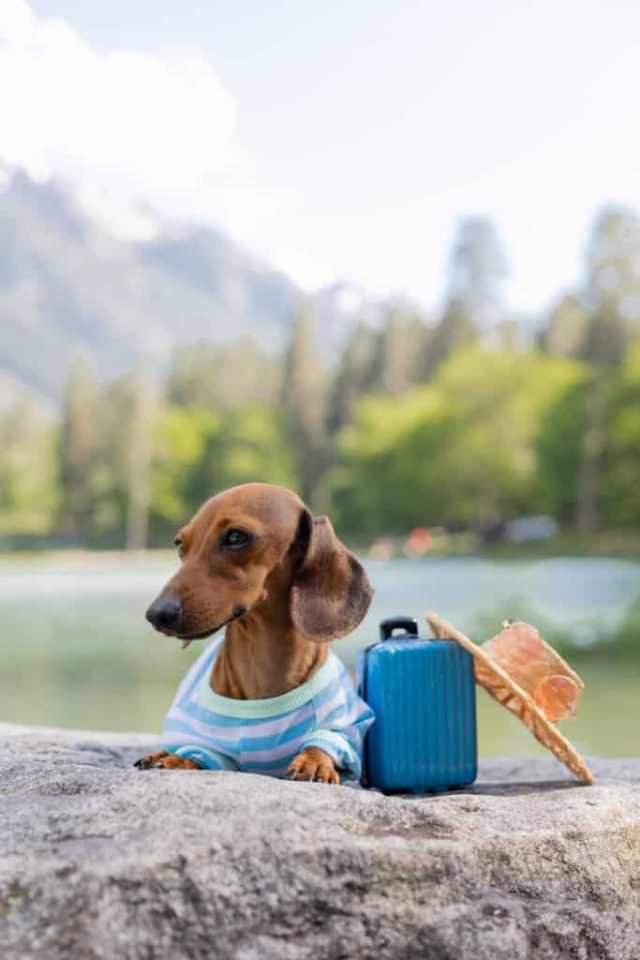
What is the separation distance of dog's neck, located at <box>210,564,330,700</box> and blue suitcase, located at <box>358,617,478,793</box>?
0.25 metres

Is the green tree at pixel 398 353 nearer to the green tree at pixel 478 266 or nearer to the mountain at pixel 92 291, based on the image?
the green tree at pixel 478 266

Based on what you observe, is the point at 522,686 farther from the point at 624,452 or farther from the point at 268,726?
the point at 624,452

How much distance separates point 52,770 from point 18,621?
748 inches

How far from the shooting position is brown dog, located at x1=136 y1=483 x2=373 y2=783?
2.33 meters

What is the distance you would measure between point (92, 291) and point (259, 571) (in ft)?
398

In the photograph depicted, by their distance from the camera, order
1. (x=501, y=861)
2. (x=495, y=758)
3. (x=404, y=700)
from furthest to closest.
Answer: (x=495, y=758)
(x=404, y=700)
(x=501, y=861)

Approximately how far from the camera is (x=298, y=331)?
43062 millimetres

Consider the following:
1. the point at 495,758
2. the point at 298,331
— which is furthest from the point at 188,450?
the point at 495,758

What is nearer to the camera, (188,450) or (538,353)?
(538,353)

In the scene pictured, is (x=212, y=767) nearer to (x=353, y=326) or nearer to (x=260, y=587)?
(x=260, y=587)

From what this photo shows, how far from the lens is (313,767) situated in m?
2.38

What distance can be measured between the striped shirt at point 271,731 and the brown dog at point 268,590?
0.07 feet

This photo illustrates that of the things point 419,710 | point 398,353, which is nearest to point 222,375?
point 398,353

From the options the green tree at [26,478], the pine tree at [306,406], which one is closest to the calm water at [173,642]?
the pine tree at [306,406]
